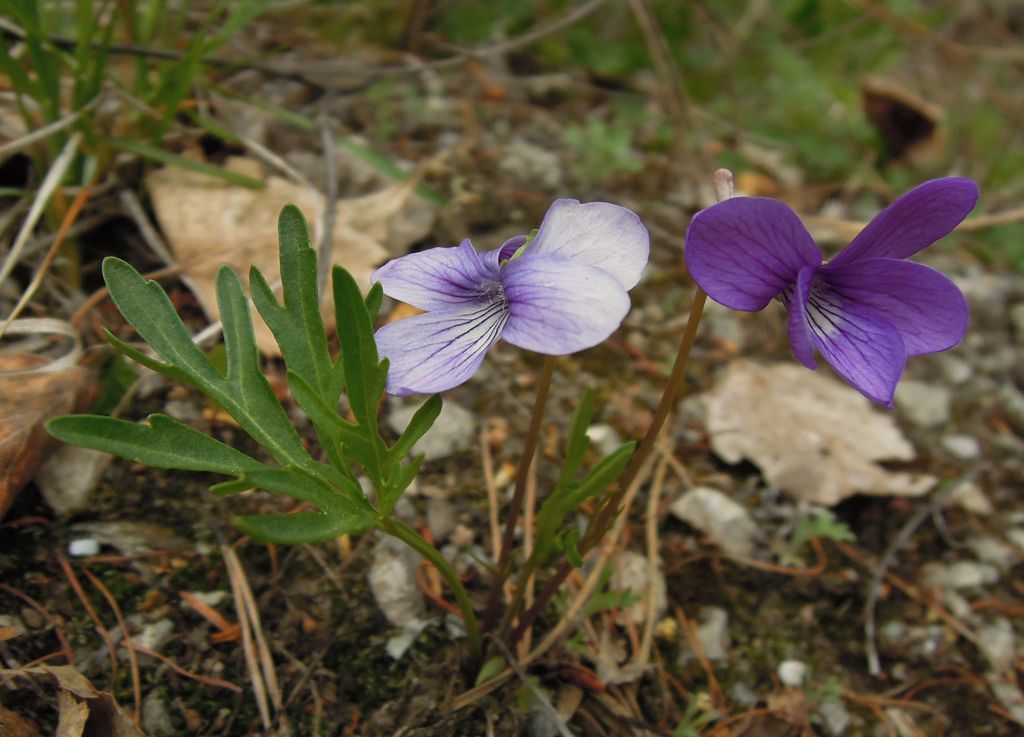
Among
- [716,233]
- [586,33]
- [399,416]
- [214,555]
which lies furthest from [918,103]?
[214,555]

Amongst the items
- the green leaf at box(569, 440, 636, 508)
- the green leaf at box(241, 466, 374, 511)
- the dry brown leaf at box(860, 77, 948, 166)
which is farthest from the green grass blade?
the dry brown leaf at box(860, 77, 948, 166)

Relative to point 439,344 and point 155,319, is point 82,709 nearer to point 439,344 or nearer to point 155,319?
point 155,319

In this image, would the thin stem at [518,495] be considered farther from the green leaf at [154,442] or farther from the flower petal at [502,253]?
the green leaf at [154,442]

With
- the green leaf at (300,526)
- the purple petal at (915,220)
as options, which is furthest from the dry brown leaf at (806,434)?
the green leaf at (300,526)

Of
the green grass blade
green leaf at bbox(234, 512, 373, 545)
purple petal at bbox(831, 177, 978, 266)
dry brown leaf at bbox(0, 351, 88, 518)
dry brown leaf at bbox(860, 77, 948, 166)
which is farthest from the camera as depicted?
dry brown leaf at bbox(860, 77, 948, 166)

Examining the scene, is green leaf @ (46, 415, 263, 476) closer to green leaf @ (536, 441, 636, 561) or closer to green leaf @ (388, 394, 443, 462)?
green leaf @ (388, 394, 443, 462)

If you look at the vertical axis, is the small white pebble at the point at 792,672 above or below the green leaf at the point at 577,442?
below

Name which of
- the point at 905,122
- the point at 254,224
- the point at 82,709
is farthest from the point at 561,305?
the point at 905,122
